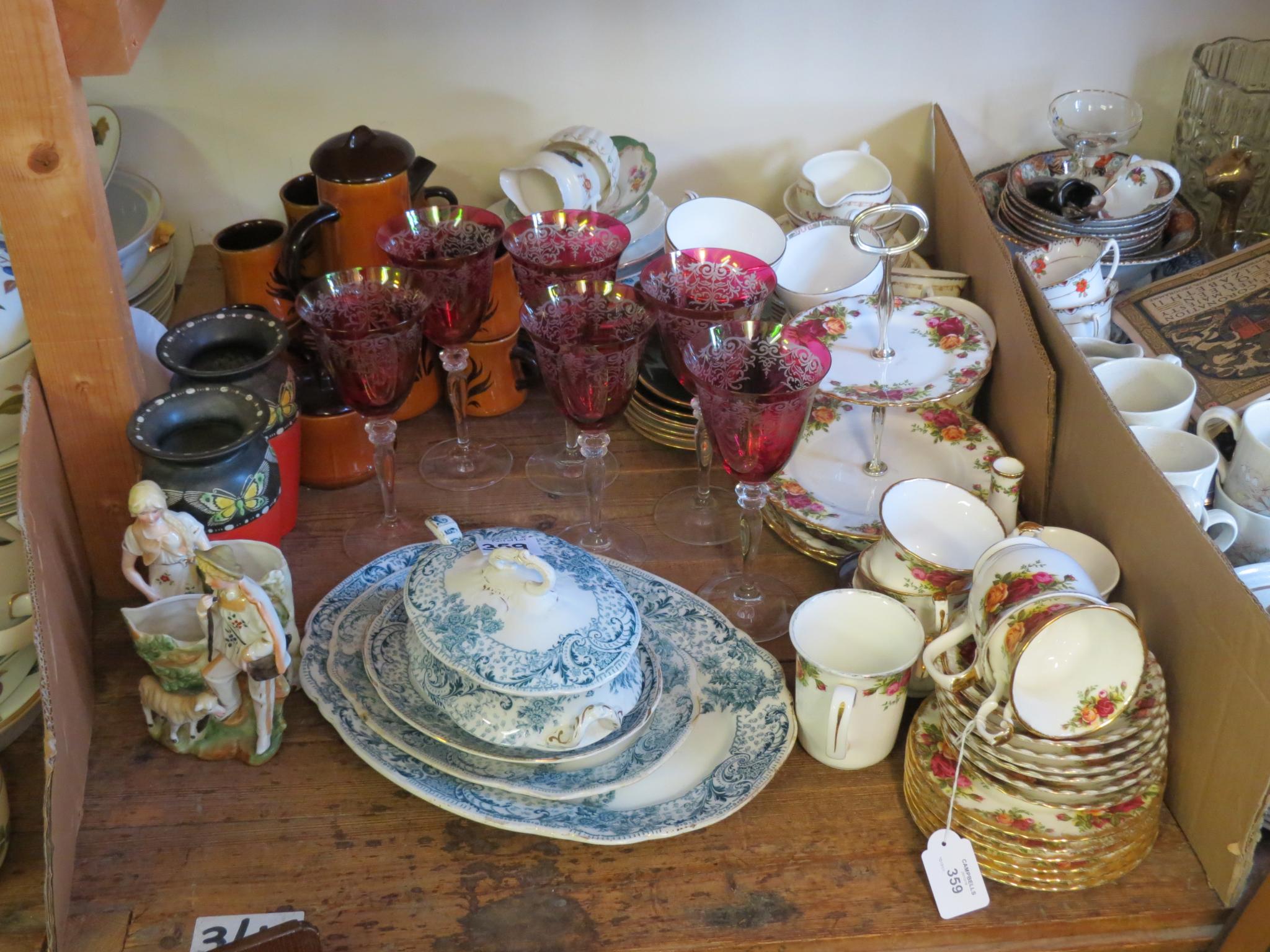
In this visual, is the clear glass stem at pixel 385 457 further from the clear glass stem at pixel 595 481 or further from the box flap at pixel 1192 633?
the box flap at pixel 1192 633

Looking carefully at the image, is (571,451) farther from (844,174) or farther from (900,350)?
(844,174)

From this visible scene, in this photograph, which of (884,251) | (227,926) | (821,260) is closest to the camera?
(227,926)

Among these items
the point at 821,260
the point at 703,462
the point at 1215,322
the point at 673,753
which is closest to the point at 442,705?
the point at 673,753

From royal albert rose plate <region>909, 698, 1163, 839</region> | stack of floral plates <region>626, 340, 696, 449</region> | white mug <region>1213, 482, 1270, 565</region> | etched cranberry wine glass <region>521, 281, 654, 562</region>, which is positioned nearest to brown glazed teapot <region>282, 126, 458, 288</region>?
etched cranberry wine glass <region>521, 281, 654, 562</region>

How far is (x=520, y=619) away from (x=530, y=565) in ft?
0.14

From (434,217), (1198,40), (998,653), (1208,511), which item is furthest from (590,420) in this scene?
(1198,40)

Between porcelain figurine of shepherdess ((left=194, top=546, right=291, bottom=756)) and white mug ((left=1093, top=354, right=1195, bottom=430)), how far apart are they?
79 cm

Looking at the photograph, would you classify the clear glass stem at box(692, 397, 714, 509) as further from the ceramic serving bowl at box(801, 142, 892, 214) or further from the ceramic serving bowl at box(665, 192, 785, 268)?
the ceramic serving bowl at box(801, 142, 892, 214)

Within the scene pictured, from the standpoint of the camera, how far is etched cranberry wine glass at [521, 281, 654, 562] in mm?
990

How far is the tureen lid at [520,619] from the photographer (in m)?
0.82

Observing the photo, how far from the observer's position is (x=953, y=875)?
80 cm

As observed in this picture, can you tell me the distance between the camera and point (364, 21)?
134 centimetres

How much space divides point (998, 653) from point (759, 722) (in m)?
0.21

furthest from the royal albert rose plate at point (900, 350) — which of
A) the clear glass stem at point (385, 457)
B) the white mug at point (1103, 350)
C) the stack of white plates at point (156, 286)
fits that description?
the stack of white plates at point (156, 286)
